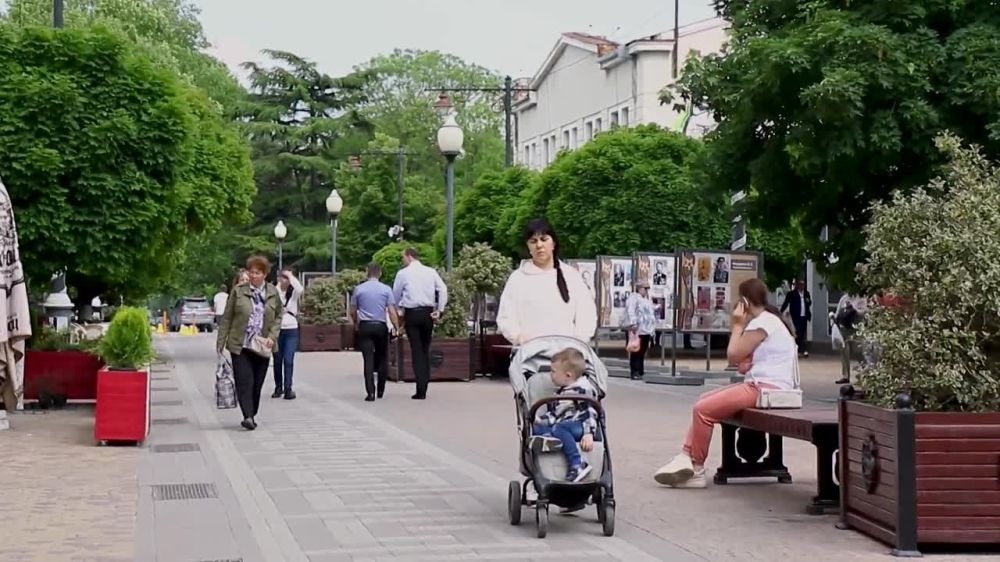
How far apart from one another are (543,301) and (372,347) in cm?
1087

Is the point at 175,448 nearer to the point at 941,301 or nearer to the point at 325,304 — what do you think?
the point at 941,301

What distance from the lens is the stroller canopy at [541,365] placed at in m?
9.41

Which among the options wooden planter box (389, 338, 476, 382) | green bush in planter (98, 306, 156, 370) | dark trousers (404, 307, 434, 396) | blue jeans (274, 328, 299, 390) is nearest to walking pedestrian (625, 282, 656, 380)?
wooden planter box (389, 338, 476, 382)

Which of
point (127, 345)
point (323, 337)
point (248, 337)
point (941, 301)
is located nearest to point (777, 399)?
point (941, 301)

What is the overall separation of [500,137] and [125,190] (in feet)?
247

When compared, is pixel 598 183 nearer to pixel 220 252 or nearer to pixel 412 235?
pixel 412 235

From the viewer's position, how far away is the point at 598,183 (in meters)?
40.0

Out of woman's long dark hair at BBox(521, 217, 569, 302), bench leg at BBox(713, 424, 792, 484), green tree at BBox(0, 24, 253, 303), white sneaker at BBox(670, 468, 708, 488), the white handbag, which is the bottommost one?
white sneaker at BBox(670, 468, 708, 488)

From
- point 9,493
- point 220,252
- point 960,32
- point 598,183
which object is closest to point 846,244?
point 960,32

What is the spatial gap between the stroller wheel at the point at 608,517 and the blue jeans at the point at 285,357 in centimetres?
1215

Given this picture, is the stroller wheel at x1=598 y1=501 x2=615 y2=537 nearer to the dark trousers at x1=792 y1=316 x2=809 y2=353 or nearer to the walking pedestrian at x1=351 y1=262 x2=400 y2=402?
the walking pedestrian at x1=351 y1=262 x2=400 y2=402

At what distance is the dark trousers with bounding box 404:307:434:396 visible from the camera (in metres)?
20.7

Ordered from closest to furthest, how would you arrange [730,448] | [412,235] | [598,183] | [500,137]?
1. [730,448]
2. [598,183]
3. [412,235]
4. [500,137]

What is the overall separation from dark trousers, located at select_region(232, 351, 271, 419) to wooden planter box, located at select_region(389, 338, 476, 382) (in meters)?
8.61
